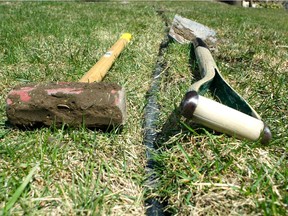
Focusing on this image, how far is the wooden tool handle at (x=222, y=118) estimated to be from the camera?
179cm

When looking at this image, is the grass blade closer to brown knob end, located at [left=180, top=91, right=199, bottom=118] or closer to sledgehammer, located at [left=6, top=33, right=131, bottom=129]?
sledgehammer, located at [left=6, top=33, right=131, bottom=129]

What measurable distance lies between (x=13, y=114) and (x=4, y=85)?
1008 mm

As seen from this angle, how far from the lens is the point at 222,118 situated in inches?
71.7

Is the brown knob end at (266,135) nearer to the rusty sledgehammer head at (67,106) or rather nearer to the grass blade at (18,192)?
the rusty sledgehammer head at (67,106)

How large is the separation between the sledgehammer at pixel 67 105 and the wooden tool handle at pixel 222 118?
49cm

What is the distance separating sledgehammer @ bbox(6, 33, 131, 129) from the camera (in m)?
2.04

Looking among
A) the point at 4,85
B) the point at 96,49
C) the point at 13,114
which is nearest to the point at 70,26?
the point at 96,49

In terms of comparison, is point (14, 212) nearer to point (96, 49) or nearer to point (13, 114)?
point (13, 114)

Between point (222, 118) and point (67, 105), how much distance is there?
3.17ft

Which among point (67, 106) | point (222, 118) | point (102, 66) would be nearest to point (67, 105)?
point (67, 106)

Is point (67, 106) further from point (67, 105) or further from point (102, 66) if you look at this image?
point (102, 66)

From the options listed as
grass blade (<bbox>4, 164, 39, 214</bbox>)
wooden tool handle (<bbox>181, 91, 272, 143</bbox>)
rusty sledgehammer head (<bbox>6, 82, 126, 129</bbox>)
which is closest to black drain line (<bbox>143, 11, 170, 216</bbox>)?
rusty sledgehammer head (<bbox>6, 82, 126, 129</bbox>)

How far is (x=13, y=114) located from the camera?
6.81 feet

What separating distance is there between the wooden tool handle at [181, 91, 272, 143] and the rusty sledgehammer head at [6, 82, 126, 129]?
1.61 feet
